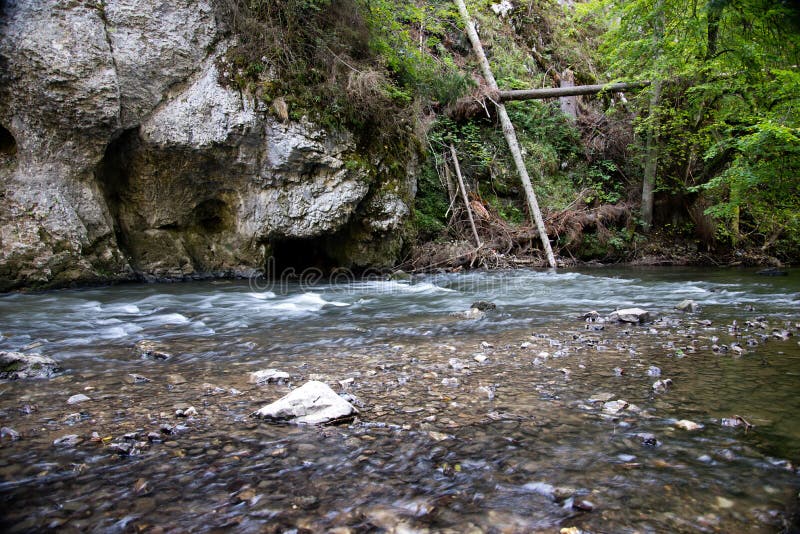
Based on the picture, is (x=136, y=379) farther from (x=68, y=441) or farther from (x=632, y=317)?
(x=632, y=317)

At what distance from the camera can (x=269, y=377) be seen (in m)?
3.23

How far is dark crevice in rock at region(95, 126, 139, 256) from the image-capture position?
8.41m

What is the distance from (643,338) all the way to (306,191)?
Result: 23.0ft

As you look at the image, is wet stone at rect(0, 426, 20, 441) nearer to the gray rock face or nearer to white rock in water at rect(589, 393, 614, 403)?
the gray rock face

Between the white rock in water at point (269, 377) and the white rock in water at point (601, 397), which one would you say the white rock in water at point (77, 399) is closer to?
the white rock in water at point (269, 377)

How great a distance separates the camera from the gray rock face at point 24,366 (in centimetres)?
321

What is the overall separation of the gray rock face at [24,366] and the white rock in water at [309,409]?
197cm

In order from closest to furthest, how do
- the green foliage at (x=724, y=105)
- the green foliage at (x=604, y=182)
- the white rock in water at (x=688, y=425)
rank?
the white rock in water at (x=688, y=425) < the green foliage at (x=724, y=105) < the green foliage at (x=604, y=182)

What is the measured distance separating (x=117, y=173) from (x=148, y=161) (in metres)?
0.76

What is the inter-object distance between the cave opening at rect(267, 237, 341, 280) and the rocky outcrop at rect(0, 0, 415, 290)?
0.98 meters

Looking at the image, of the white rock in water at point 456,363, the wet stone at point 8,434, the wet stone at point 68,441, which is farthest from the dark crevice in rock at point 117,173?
the white rock in water at point 456,363

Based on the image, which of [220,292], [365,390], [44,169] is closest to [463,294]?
[220,292]

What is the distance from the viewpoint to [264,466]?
200cm

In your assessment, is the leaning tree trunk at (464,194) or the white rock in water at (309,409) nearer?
the white rock in water at (309,409)
